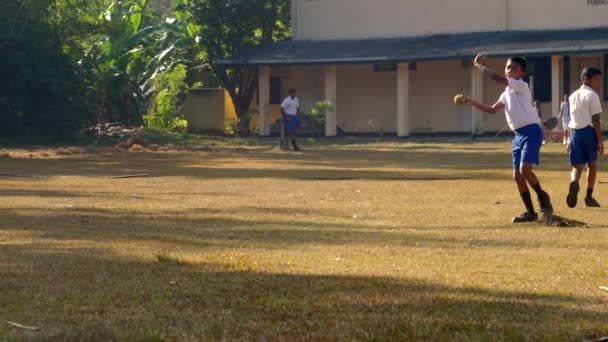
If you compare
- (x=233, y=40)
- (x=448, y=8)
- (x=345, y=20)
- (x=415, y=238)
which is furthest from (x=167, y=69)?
(x=415, y=238)

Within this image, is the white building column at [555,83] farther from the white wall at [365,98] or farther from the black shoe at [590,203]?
the black shoe at [590,203]

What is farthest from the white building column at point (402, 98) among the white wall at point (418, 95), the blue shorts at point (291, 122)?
the blue shorts at point (291, 122)

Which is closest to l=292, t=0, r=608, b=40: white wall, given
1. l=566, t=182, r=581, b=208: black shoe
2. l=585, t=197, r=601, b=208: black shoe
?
l=585, t=197, r=601, b=208: black shoe

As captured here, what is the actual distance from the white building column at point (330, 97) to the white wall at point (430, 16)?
8.23 ft

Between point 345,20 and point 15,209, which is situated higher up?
point 345,20

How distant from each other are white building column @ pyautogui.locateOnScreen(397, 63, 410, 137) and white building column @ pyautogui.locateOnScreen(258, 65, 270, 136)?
5369 millimetres

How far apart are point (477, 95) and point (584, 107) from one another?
25363mm

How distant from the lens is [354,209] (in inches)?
606

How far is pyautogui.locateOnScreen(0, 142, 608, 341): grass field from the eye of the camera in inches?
271

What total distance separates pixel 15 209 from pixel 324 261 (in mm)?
6388

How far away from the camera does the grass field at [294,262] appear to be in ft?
22.6

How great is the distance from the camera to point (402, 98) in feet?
132

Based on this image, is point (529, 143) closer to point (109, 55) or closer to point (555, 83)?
point (555, 83)

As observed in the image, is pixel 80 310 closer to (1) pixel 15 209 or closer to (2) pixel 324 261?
(2) pixel 324 261
